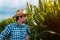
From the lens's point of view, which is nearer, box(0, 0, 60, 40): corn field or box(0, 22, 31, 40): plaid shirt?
box(0, 22, 31, 40): plaid shirt

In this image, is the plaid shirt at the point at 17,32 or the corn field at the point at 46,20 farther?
the corn field at the point at 46,20

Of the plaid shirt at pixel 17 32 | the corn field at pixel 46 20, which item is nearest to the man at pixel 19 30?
the plaid shirt at pixel 17 32

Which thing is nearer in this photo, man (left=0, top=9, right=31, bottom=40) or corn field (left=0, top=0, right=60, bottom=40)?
man (left=0, top=9, right=31, bottom=40)

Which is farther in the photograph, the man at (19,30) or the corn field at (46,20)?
the corn field at (46,20)

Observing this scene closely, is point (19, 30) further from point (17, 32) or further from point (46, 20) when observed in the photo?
point (46, 20)

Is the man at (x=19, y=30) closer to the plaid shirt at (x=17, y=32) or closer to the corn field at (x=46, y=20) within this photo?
the plaid shirt at (x=17, y=32)

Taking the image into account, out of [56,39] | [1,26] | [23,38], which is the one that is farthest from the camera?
[1,26]

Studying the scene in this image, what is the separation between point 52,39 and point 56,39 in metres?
0.15

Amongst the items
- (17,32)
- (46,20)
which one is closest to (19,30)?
(17,32)

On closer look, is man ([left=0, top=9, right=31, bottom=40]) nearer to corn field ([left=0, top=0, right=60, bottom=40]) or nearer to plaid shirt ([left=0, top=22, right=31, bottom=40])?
plaid shirt ([left=0, top=22, right=31, bottom=40])

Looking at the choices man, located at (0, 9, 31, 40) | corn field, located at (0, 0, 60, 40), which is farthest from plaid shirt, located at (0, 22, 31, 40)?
corn field, located at (0, 0, 60, 40)

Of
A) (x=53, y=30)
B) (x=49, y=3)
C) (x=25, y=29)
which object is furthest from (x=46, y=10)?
(x=25, y=29)

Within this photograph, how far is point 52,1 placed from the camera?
8148mm

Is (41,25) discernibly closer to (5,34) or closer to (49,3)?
(49,3)
